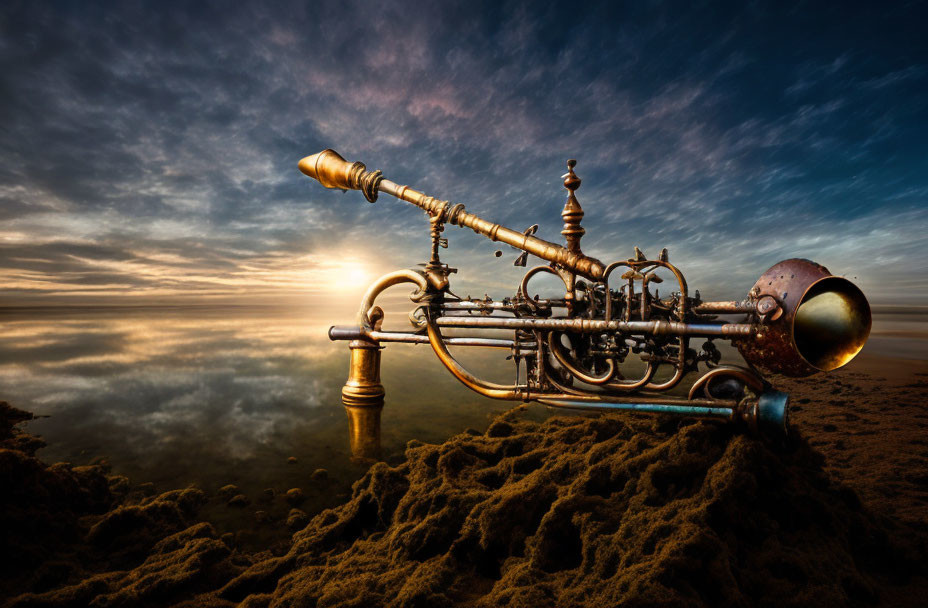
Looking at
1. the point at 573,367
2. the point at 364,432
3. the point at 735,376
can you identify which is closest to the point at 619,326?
the point at 573,367

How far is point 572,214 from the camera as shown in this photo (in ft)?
13.4

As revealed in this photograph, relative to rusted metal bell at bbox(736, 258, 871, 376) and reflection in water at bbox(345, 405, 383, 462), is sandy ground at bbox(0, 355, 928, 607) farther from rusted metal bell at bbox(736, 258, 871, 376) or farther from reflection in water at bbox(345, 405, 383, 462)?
reflection in water at bbox(345, 405, 383, 462)

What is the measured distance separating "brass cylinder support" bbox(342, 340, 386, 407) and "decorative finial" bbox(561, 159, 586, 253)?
298 cm

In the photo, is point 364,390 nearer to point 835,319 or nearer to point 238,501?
point 238,501

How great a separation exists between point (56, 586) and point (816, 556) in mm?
4653

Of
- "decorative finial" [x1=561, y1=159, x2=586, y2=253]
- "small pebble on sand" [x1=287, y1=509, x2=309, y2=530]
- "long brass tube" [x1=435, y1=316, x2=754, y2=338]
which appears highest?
"decorative finial" [x1=561, y1=159, x2=586, y2=253]

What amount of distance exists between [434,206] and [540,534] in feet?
12.7

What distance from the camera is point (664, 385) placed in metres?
3.46

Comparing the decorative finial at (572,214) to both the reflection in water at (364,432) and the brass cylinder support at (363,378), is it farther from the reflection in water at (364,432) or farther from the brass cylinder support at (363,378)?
the reflection in water at (364,432)

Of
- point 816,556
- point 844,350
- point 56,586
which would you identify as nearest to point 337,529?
point 56,586

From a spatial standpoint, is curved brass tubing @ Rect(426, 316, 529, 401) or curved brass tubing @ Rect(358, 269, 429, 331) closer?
curved brass tubing @ Rect(426, 316, 529, 401)

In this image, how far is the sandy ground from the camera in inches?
85.5

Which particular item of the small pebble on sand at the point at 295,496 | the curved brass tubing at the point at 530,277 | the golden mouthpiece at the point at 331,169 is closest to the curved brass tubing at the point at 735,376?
the curved brass tubing at the point at 530,277

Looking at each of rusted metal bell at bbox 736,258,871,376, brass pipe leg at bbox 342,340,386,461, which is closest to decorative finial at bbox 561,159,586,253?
rusted metal bell at bbox 736,258,871,376
